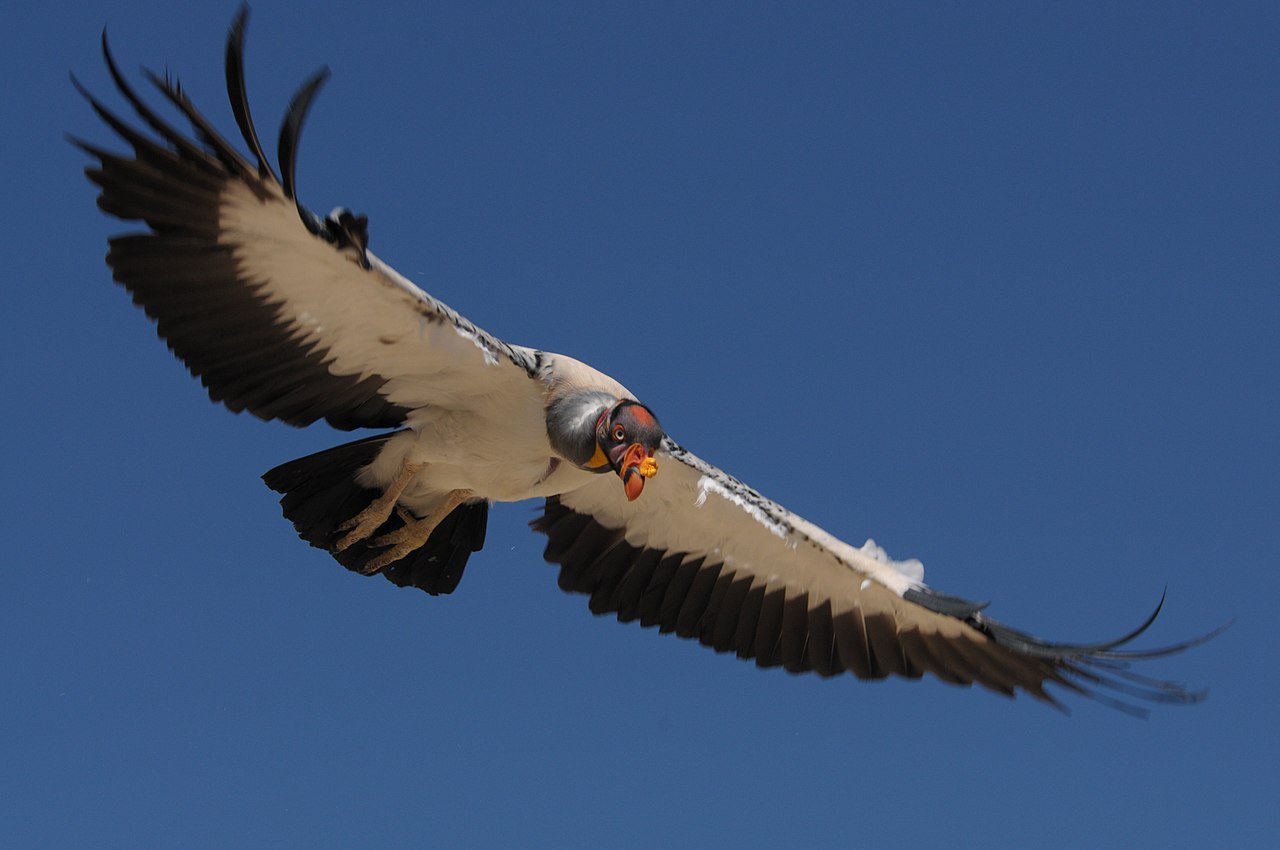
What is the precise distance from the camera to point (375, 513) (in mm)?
8906

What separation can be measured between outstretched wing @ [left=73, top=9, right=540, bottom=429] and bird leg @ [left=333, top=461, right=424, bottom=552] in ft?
Answer: 1.12

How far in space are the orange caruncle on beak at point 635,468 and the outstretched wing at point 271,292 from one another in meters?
0.69

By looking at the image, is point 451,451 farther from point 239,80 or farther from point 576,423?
point 239,80

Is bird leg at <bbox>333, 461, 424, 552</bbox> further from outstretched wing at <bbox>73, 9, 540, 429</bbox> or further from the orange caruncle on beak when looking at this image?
the orange caruncle on beak

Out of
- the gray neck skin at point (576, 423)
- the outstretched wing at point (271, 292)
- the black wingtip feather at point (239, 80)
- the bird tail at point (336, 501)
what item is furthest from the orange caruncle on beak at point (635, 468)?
the black wingtip feather at point (239, 80)

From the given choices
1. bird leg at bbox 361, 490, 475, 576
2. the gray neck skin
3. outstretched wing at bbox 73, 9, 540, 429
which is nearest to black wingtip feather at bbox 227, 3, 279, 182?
outstretched wing at bbox 73, 9, 540, 429

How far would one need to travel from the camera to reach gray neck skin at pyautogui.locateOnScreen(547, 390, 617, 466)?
830 centimetres

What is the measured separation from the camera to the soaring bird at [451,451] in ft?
23.6

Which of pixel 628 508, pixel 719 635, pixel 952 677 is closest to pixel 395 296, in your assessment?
pixel 628 508

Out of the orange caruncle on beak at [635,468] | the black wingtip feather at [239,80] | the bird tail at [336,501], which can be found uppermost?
the orange caruncle on beak at [635,468]

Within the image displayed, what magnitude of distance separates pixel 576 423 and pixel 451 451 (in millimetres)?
917

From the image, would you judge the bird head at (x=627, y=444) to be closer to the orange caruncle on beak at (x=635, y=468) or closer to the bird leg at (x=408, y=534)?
the orange caruncle on beak at (x=635, y=468)

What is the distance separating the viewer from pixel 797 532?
938 cm

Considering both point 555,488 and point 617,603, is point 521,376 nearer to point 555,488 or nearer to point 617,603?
point 555,488
